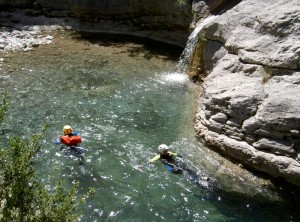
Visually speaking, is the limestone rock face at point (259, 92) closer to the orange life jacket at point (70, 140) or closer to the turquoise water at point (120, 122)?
the turquoise water at point (120, 122)

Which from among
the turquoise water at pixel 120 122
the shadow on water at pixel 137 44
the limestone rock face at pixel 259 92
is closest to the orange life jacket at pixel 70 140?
the turquoise water at pixel 120 122

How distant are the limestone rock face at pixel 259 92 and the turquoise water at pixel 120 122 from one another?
0.99 m

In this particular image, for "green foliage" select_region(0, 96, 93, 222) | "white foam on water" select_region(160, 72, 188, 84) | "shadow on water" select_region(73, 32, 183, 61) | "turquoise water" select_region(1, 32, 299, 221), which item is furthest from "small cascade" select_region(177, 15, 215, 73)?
"green foliage" select_region(0, 96, 93, 222)

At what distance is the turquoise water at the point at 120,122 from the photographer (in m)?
9.76

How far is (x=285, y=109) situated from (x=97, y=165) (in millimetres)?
5890

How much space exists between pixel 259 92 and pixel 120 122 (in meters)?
5.17

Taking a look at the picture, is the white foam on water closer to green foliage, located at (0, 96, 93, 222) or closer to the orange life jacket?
the orange life jacket

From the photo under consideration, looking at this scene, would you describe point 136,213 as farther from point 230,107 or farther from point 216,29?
point 216,29

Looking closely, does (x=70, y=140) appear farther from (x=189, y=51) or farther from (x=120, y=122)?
(x=189, y=51)

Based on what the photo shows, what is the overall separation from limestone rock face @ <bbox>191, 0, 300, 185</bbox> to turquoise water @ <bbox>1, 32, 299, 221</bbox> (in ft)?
3.24

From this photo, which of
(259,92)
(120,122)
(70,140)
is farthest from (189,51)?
(70,140)

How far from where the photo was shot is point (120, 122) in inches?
545

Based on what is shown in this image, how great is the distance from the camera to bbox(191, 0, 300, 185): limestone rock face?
10.7m

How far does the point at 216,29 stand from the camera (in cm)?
1628
